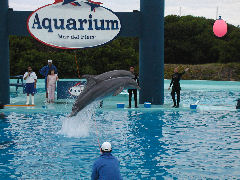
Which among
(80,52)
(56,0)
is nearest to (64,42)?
(56,0)

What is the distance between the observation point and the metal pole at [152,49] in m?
18.8

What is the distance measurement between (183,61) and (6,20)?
4119 cm

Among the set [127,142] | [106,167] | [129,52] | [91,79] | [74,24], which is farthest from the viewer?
[129,52]

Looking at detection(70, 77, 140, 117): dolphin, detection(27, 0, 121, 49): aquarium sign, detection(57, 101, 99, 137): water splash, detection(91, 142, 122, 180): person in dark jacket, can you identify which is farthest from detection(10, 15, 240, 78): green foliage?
detection(91, 142, 122, 180): person in dark jacket

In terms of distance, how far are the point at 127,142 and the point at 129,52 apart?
33.1 metres

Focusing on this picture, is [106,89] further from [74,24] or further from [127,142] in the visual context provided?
[74,24]

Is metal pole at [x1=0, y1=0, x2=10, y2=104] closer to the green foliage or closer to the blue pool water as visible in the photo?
the blue pool water

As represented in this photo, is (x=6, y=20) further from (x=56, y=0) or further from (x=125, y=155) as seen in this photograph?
(x=125, y=155)

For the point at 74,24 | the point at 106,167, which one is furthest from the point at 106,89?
the point at 74,24

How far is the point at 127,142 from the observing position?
36.2ft

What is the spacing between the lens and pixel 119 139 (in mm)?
11391

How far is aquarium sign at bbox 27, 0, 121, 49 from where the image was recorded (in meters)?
18.5

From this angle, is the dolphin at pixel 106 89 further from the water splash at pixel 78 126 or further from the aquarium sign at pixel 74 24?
the aquarium sign at pixel 74 24

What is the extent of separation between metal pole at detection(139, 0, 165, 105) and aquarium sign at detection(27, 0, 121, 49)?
54.2 inches
